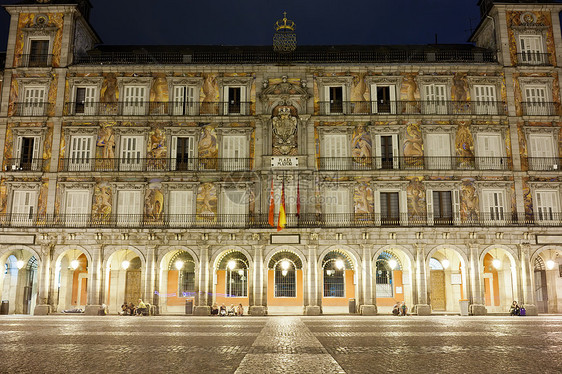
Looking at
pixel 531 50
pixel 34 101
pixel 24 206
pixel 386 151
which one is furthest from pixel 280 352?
pixel 531 50

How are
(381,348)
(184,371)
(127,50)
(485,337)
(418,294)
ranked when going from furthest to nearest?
(127,50), (418,294), (485,337), (381,348), (184,371)

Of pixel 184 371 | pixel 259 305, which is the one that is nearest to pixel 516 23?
pixel 259 305

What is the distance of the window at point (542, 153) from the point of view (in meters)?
31.8

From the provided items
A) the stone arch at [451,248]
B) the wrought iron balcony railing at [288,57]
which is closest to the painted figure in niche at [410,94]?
the wrought iron balcony railing at [288,57]

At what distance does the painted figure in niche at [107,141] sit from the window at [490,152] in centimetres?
2301

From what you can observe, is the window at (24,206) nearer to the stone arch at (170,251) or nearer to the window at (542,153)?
the stone arch at (170,251)

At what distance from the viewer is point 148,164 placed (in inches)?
1271

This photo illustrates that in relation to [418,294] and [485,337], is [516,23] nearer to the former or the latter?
[418,294]

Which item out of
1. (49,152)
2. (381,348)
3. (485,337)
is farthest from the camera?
(49,152)

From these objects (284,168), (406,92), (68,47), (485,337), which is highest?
(68,47)

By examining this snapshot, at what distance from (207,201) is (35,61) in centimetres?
1471

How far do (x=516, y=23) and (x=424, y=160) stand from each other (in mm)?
11360

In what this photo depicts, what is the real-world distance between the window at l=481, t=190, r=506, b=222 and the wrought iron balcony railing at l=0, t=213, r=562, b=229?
62mm

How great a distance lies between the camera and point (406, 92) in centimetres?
3294
